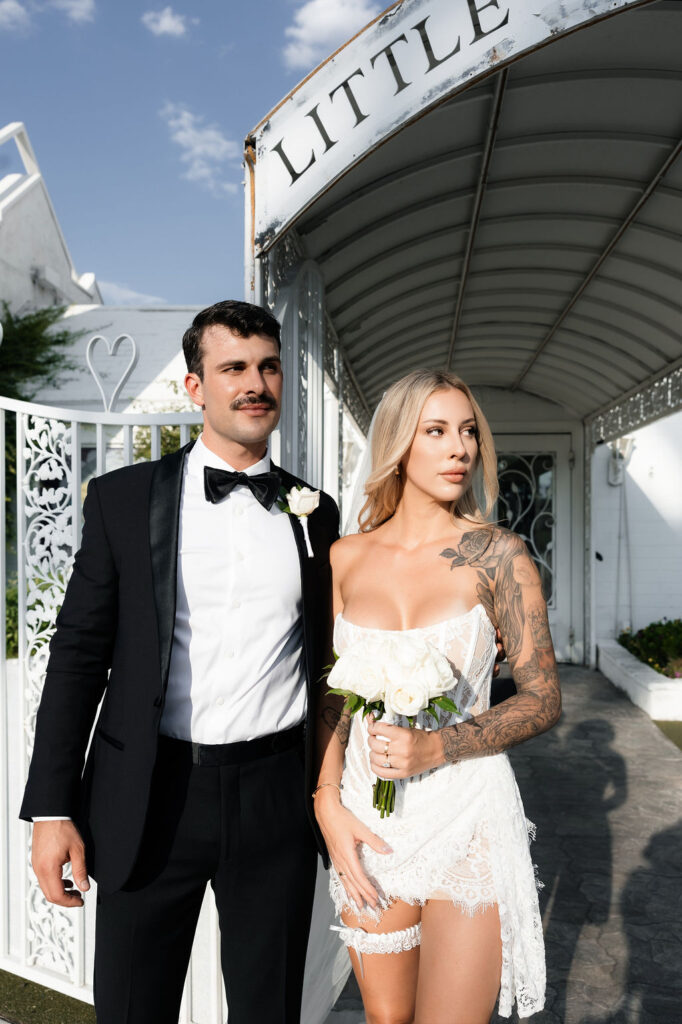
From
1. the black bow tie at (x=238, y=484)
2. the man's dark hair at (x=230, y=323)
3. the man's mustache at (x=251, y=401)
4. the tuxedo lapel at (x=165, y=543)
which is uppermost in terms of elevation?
the man's dark hair at (x=230, y=323)

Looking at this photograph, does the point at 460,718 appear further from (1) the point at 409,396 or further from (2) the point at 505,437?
(2) the point at 505,437

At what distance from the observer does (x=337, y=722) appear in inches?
88.4

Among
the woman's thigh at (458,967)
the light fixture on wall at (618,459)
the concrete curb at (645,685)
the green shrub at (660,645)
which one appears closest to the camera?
the woman's thigh at (458,967)

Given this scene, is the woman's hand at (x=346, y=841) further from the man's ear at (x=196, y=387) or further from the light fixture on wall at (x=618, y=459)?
the light fixture on wall at (x=618, y=459)

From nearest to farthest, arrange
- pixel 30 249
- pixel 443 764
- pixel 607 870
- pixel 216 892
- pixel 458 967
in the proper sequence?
1. pixel 458 967
2. pixel 443 764
3. pixel 216 892
4. pixel 607 870
5. pixel 30 249

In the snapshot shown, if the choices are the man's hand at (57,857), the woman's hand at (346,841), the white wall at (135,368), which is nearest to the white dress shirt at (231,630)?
the woman's hand at (346,841)

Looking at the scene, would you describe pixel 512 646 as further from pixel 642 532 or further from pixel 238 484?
A: pixel 642 532

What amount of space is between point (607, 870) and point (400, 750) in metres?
3.32

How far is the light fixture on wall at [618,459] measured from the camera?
10.2 metres

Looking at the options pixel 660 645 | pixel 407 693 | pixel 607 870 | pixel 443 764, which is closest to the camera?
pixel 407 693

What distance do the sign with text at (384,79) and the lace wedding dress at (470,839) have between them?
141cm

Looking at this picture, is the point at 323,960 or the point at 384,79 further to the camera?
the point at 323,960

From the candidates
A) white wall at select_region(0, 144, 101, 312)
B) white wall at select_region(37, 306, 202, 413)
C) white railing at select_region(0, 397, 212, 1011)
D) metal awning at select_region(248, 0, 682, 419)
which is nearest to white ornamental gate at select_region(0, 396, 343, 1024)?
white railing at select_region(0, 397, 212, 1011)

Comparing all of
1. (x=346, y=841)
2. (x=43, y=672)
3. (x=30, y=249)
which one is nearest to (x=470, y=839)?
(x=346, y=841)
